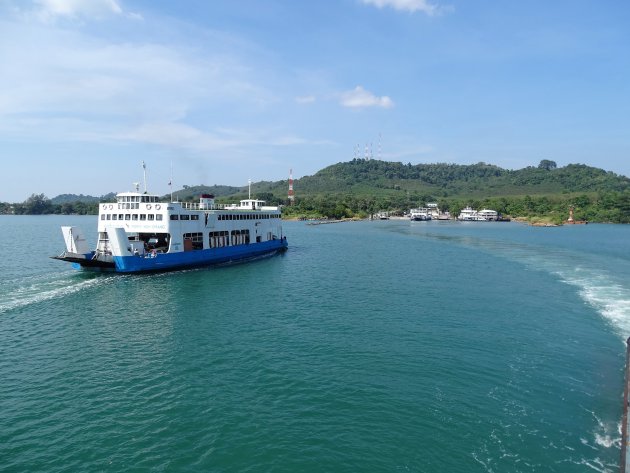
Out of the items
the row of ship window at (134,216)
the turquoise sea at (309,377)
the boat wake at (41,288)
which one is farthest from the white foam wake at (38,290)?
the row of ship window at (134,216)

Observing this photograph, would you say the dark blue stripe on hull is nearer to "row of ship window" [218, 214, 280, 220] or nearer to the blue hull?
the blue hull

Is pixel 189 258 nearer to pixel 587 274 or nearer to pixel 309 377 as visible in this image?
pixel 309 377

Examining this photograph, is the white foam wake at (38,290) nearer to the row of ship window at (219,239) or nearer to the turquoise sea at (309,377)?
the turquoise sea at (309,377)

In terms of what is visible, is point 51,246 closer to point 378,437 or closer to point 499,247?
point 378,437

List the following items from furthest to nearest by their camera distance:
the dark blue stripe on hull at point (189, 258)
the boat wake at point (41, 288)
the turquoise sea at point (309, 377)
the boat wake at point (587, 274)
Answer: the dark blue stripe on hull at point (189, 258) < the boat wake at point (587, 274) < the boat wake at point (41, 288) < the turquoise sea at point (309, 377)

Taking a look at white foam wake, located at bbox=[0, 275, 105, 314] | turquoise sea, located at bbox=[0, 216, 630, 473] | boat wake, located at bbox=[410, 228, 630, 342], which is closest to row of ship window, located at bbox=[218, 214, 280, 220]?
turquoise sea, located at bbox=[0, 216, 630, 473]

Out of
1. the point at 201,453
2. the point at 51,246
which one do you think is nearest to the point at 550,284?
the point at 201,453

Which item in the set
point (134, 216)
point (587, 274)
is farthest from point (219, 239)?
point (587, 274)

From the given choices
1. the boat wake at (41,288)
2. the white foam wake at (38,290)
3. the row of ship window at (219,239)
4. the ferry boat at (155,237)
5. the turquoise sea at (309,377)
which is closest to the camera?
the turquoise sea at (309,377)
